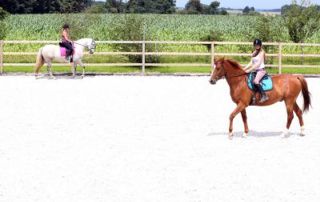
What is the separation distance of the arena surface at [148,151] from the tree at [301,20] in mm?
11210

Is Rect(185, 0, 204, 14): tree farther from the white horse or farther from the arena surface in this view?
the arena surface

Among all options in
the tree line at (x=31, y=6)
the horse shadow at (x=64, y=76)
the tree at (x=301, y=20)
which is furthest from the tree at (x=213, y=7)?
the horse shadow at (x=64, y=76)

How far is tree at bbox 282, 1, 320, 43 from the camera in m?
27.2

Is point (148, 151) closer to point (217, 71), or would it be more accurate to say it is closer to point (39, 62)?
point (217, 71)

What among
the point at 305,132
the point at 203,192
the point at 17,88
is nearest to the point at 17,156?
the point at 203,192

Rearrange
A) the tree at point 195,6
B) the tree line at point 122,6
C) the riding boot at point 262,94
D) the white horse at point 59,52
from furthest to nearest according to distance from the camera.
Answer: the tree at point 195,6, the tree line at point 122,6, the white horse at point 59,52, the riding boot at point 262,94

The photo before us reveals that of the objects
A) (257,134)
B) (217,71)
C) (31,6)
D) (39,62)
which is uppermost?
(31,6)

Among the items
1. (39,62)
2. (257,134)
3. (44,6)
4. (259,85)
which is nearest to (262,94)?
(259,85)

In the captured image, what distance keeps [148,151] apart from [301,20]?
1952 centimetres

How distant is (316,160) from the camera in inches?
346

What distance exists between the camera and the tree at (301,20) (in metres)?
27.2

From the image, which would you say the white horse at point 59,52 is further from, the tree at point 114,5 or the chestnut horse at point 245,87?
the tree at point 114,5

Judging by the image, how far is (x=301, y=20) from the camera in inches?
1075

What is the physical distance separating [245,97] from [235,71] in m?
0.49
